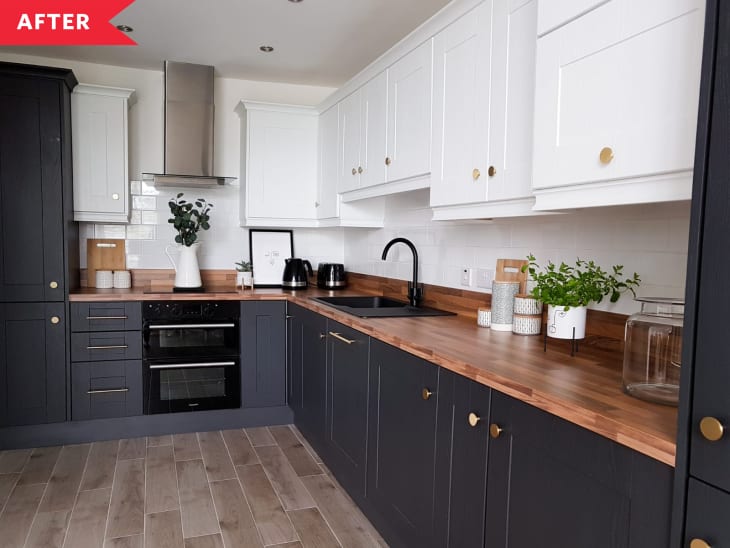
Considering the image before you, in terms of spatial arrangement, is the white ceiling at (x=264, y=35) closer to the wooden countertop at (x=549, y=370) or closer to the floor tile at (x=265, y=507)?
the wooden countertop at (x=549, y=370)

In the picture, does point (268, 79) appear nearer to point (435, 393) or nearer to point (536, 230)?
point (536, 230)

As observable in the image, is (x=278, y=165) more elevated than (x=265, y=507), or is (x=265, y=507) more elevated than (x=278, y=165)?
(x=278, y=165)

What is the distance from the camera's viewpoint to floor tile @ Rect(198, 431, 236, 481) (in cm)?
298

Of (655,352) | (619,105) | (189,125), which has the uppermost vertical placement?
(189,125)

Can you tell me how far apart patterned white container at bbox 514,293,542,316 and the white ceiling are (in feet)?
5.40

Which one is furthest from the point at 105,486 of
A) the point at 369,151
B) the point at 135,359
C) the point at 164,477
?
the point at 369,151

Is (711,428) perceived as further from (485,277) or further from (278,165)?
(278,165)

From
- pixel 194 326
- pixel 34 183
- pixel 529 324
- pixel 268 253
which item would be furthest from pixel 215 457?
pixel 529 324

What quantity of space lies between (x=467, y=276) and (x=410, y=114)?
0.82 metres

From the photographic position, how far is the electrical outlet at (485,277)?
2.61 m

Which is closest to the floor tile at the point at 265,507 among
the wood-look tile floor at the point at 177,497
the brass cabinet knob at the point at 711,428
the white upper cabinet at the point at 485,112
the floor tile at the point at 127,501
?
the wood-look tile floor at the point at 177,497

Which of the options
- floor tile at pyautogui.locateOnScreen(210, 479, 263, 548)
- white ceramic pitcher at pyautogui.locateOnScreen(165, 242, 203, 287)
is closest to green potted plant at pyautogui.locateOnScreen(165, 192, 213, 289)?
white ceramic pitcher at pyautogui.locateOnScreen(165, 242, 203, 287)

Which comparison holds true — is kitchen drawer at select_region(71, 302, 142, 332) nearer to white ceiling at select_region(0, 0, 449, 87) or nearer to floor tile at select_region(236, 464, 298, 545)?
floor tile at select_region(236, 464, 298, 545)

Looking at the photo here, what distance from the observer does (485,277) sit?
104 inches
